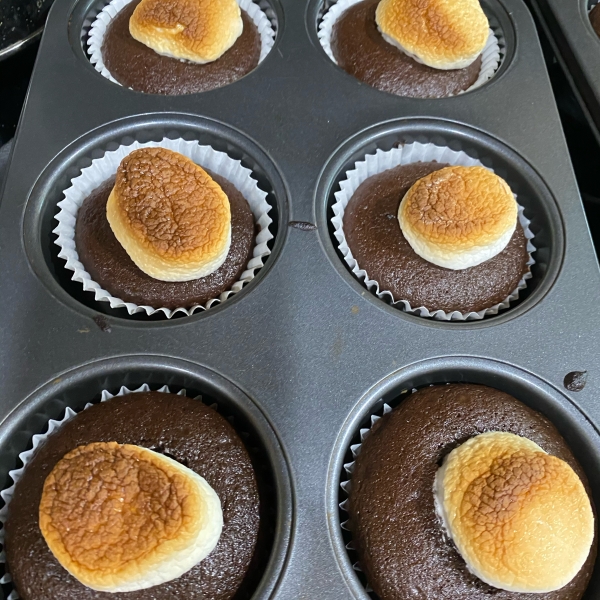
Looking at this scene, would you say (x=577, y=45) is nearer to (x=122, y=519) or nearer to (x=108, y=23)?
(x=108, y=23)

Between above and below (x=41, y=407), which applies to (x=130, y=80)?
above

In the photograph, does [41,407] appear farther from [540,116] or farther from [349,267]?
[540,116]

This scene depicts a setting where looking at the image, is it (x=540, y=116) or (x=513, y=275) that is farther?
(x=540, y=116)

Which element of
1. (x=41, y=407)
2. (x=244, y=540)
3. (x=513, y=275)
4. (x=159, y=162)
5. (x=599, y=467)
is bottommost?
(x=244, y=540)

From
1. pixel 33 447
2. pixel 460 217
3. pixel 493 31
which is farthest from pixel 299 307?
pixel 493 31

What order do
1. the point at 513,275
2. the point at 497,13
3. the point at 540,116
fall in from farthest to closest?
the point at 497,13, the point at 540,116, the point at 513,275

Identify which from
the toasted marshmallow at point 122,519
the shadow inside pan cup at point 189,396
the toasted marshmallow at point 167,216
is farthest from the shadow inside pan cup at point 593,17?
the toasted marshmallow at point 122,519

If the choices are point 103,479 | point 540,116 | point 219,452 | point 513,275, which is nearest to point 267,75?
point 540,116

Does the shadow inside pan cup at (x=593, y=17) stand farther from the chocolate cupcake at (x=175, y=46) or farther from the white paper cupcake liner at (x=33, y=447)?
the white paper cupcake liner at (x=33, y=447)
